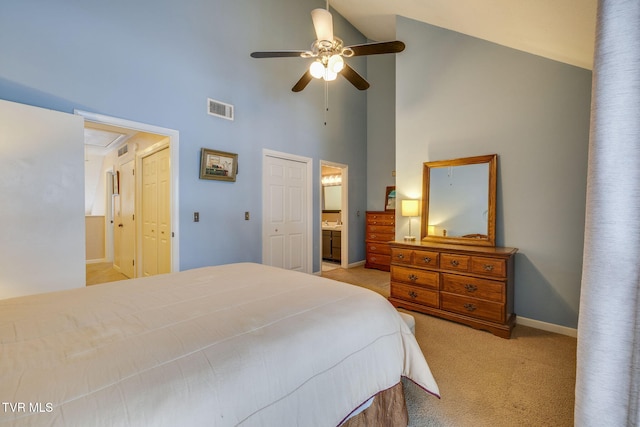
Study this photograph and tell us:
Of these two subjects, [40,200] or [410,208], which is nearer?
[40,200]

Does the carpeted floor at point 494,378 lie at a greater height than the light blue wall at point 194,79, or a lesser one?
lesser

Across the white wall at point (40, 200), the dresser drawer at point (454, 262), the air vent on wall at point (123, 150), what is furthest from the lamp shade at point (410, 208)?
the air vent on wall at point (123, 150)

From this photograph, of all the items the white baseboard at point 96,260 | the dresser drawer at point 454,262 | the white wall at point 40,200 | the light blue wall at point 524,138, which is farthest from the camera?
the white baseboard at point 96,260

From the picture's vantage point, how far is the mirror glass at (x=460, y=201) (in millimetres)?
2932

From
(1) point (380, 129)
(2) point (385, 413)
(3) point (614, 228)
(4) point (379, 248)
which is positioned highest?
(1) point (380, 129)

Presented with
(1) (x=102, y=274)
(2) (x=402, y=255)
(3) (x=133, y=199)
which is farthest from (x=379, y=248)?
(1) (x=102, y=274)

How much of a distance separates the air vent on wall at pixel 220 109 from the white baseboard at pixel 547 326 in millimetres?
4007

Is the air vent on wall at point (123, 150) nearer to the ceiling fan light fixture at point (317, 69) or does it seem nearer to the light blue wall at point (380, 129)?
the ceiling fan light fixture at point (317, 69)

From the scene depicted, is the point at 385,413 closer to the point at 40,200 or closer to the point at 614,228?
the point at 614,228

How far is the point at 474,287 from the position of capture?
8.78 feet

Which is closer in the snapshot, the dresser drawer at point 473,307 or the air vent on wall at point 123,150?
the dresser drawer at point 473,307

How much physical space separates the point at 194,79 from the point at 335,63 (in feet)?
5.72

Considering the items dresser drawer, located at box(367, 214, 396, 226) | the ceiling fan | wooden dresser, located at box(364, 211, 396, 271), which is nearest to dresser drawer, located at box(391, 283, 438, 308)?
wooden dresser, located at box(364, 211, 396, 271)

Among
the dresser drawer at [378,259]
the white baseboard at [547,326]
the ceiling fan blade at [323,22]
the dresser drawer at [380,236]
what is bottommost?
the white baseboard at [547,326]
